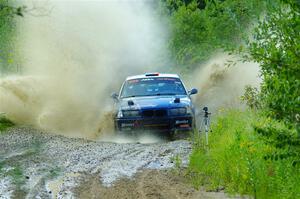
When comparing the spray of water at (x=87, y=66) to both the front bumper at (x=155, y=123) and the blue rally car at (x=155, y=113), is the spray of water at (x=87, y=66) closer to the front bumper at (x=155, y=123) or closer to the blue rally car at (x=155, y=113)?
the blue rally car at (x=155, y=113)

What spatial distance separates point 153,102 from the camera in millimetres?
15133

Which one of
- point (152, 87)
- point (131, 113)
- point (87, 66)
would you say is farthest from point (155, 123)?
point (87, 66)

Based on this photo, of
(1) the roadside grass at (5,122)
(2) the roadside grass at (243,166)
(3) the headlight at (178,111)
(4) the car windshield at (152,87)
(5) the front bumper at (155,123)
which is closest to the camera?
(2) the roadside grass at (243,166)

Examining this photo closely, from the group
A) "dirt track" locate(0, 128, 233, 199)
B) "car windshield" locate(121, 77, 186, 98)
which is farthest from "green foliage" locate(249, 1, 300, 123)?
"car windshield" locate(121, 77, 186, 98)

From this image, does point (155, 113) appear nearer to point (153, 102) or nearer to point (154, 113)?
point (154, 113)

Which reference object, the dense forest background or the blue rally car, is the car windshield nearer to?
the blue rally car

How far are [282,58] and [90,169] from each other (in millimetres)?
5776

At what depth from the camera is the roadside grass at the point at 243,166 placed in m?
7.91

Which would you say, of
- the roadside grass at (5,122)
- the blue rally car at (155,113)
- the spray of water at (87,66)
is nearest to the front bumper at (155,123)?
the blue rally car at (155,113)

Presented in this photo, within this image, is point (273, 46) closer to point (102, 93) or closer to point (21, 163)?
point (21, 163)

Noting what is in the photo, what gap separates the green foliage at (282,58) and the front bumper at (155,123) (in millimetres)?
8685

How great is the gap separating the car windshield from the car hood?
54 centimetres

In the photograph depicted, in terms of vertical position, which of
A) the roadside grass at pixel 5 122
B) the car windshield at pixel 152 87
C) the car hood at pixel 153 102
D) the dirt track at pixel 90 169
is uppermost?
the car windshield at pixel 152 87

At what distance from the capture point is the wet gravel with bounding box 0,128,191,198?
956 cm
